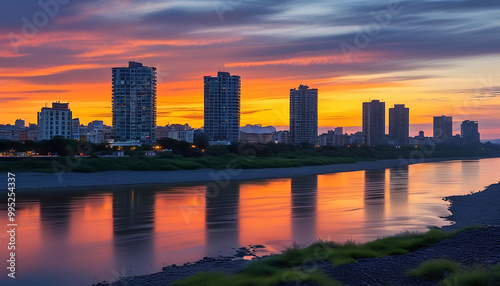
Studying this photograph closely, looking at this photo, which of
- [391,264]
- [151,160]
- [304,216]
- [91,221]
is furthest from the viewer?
[151,160]

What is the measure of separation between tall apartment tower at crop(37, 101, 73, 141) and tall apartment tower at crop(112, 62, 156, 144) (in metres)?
23.9

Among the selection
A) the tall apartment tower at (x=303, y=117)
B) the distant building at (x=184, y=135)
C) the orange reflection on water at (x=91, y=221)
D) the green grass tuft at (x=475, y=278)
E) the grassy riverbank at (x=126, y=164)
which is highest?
the tall apartment tower at (x=303, y=117)

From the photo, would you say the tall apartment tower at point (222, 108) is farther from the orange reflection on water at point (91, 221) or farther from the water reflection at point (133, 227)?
the orange reflection on water at point (91, 221)

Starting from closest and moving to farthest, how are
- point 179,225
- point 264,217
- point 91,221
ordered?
point 179,225, point 91,221, point 264,217

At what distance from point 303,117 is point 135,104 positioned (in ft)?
240

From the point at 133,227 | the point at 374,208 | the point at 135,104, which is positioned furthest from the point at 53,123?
the point at 374,208

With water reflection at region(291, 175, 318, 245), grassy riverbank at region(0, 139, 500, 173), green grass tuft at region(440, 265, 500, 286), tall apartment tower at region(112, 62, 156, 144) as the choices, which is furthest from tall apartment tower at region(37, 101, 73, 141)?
green grass tuft at region(440, 265, 500, 286)

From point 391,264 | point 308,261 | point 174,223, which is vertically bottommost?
point 174,223

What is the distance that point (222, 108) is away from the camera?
6117 inches

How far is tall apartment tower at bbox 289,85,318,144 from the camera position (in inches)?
7156

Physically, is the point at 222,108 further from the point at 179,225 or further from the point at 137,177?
the point at 179,225

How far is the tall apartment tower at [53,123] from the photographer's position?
10988cm

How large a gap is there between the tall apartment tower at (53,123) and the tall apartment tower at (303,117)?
309 feet

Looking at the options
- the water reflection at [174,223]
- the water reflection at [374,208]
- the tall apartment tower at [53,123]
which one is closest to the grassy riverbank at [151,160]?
the water reflection at [174,223]
